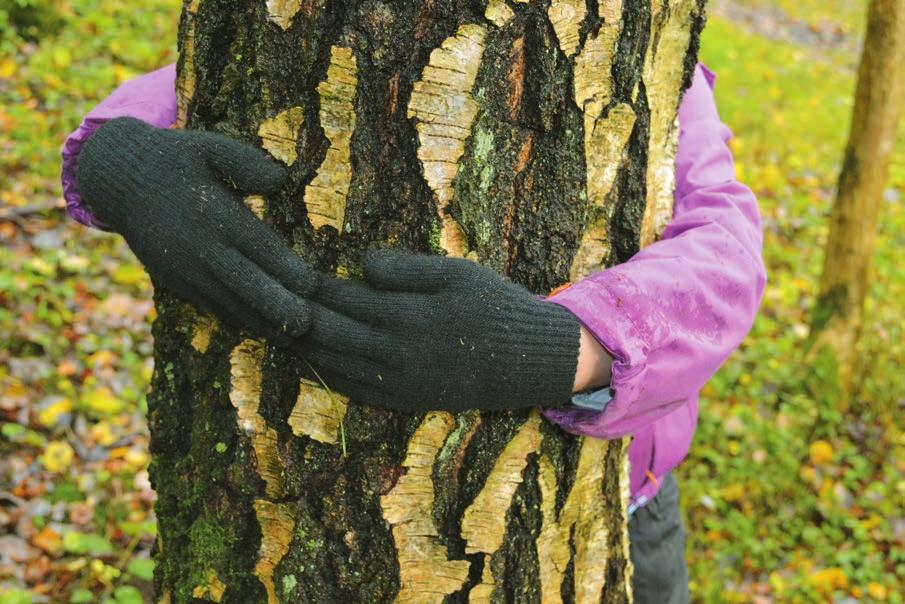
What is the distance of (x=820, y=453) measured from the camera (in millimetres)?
3701

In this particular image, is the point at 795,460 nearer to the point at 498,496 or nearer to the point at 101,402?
the point at 498,496

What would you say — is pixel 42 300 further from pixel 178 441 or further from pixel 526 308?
pixel 526 308

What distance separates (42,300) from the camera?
10.8 ft

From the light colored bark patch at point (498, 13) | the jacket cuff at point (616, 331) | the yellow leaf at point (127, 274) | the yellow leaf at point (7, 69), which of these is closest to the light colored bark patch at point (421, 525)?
the jacket cuff at point (616, 331)

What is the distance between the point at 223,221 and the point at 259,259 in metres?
0.08

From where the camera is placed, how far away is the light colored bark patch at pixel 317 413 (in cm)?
121

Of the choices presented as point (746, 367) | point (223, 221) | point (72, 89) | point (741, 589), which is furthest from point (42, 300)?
point (746, 367)

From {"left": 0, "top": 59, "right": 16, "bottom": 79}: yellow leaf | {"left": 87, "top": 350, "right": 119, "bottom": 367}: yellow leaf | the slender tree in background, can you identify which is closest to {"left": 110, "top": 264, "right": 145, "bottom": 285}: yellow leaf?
{"left": 87, "top": 350, "right": 119, "bottom": 367}: yellow leaf

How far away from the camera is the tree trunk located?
114cm

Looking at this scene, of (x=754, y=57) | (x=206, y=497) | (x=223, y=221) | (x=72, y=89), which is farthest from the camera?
(x=754, y=57)

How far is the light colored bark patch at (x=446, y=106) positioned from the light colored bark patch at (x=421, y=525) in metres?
0.35

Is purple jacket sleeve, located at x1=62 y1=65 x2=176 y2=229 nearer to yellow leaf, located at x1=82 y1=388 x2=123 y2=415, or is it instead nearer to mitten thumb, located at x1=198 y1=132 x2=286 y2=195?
mitten thumb, located at x1=198 y1=132 x2=286 y2=195

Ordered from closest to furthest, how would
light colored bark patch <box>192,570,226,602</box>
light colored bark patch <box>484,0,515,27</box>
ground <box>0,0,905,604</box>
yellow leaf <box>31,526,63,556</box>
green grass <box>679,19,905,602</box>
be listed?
1. light colored bark patch <box>484,0,515,27</box>
2. light colored bark patch <box>192,570,226,602</box>
3. yellow leaf <box>31,526,63,556</box>
4. ground <box>0,0,905,604</box>
5. green grass <box>679,19,905,602</box>

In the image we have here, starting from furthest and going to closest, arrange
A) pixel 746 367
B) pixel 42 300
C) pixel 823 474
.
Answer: pixel 746 367, pixel 823 474, pixel 42 300
